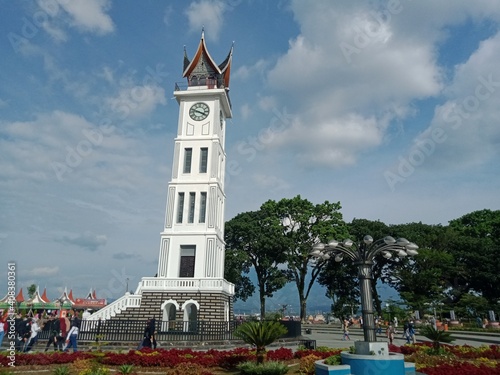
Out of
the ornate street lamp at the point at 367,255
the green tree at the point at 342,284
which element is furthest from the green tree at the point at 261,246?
the ornate street lamp at the point at 367,255

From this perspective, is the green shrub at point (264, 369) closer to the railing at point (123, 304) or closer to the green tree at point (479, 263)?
the railing at point (123, 304)

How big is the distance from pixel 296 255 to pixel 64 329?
28712 millimetres

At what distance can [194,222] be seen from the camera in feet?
99.1

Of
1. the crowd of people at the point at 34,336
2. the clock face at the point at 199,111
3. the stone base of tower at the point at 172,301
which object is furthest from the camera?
the clock face at the point at 199,111

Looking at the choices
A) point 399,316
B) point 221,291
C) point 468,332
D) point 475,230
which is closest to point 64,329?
point 221,291

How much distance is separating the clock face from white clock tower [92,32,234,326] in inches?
3.7

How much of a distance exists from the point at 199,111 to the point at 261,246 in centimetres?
1838

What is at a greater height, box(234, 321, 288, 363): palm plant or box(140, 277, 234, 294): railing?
box(140, 277, 234, 294): railing

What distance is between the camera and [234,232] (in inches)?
1812

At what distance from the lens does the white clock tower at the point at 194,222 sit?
2730cm

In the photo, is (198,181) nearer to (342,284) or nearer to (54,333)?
(54,333)

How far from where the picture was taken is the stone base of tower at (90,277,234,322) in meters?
26.9

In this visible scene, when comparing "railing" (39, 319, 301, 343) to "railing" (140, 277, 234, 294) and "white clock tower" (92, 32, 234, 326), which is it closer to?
"white clock tower" (92, 32, 234, 326)

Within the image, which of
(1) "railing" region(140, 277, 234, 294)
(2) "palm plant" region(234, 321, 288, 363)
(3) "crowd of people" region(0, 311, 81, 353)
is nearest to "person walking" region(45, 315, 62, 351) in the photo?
(3) "crowd of people" region(0, 311, 81, 353)
